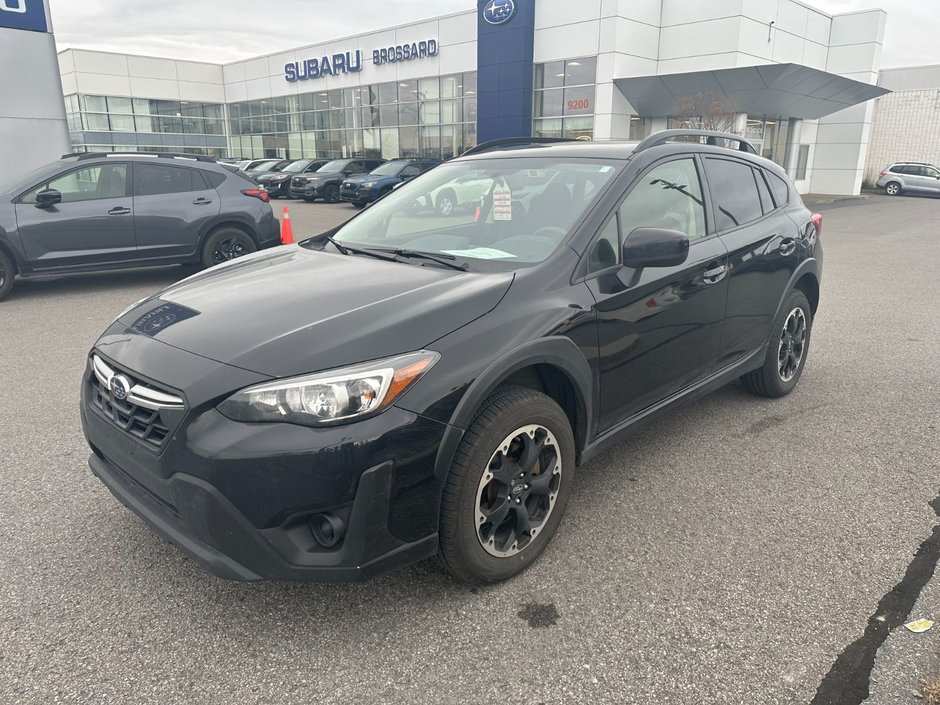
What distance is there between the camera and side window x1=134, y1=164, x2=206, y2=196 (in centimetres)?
878

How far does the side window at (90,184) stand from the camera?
8227 mm

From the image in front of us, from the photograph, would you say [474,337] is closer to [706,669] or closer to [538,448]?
[538,448]

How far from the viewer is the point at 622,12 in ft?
85.9

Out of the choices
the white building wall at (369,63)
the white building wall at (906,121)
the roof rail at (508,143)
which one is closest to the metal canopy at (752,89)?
the white building wall at (369,63)

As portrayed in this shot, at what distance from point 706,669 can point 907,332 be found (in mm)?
5880

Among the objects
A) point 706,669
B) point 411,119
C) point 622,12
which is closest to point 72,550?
point 706,669

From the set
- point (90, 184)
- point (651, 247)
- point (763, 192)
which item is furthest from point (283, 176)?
point (651, 247)

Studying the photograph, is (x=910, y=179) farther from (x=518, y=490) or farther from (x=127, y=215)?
(x=518, y=490)

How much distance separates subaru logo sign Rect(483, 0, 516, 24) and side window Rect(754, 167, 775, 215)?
27.1 m

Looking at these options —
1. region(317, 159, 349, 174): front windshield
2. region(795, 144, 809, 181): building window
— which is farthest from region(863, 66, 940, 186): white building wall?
region(317, 159, 349, 174): front windshield

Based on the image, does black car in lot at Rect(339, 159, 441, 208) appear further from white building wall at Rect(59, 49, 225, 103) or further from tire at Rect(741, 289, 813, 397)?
white building wall at Rect(59, 49, 225, 103)

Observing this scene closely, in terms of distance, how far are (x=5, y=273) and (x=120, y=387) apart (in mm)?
6897

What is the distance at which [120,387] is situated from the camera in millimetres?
2578

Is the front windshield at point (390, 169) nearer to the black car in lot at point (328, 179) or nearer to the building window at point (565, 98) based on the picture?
the black car in lot at point (328, 179)
